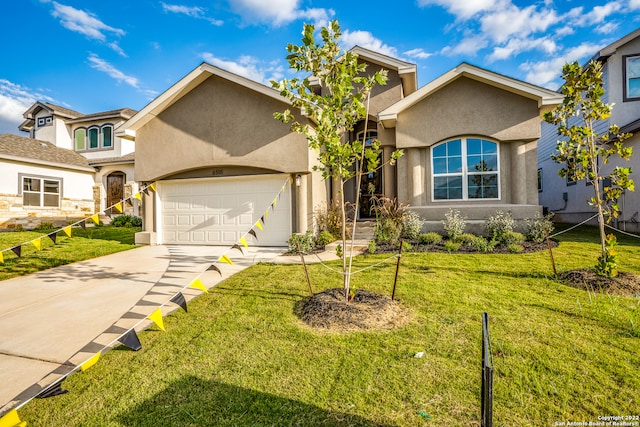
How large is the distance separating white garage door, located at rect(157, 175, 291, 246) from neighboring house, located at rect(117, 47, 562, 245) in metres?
0.03

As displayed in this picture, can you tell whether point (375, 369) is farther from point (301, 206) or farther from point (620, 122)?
point (620, 122)

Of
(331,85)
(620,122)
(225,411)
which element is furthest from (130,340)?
(620,122)

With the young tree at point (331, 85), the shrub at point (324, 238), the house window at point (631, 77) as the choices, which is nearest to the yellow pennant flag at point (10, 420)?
the young tree at point (331, 85)

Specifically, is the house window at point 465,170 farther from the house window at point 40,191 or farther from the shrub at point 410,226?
the house window at point 40,191

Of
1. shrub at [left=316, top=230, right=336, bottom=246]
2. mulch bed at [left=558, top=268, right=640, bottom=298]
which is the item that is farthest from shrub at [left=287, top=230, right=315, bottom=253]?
mulch bed at [left=558, top=268, right=640, bottom=298]

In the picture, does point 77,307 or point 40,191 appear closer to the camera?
point 77,307

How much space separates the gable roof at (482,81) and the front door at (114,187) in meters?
16.1

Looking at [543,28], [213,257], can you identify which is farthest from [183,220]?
[543,28]

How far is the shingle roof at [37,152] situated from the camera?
15633mm

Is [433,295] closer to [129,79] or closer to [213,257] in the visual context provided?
[213,257]

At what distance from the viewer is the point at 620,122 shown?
1275cm

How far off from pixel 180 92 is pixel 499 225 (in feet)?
34.4

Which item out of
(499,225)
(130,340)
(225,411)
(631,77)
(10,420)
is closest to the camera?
(10,420)

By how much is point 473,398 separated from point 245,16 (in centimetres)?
1196
